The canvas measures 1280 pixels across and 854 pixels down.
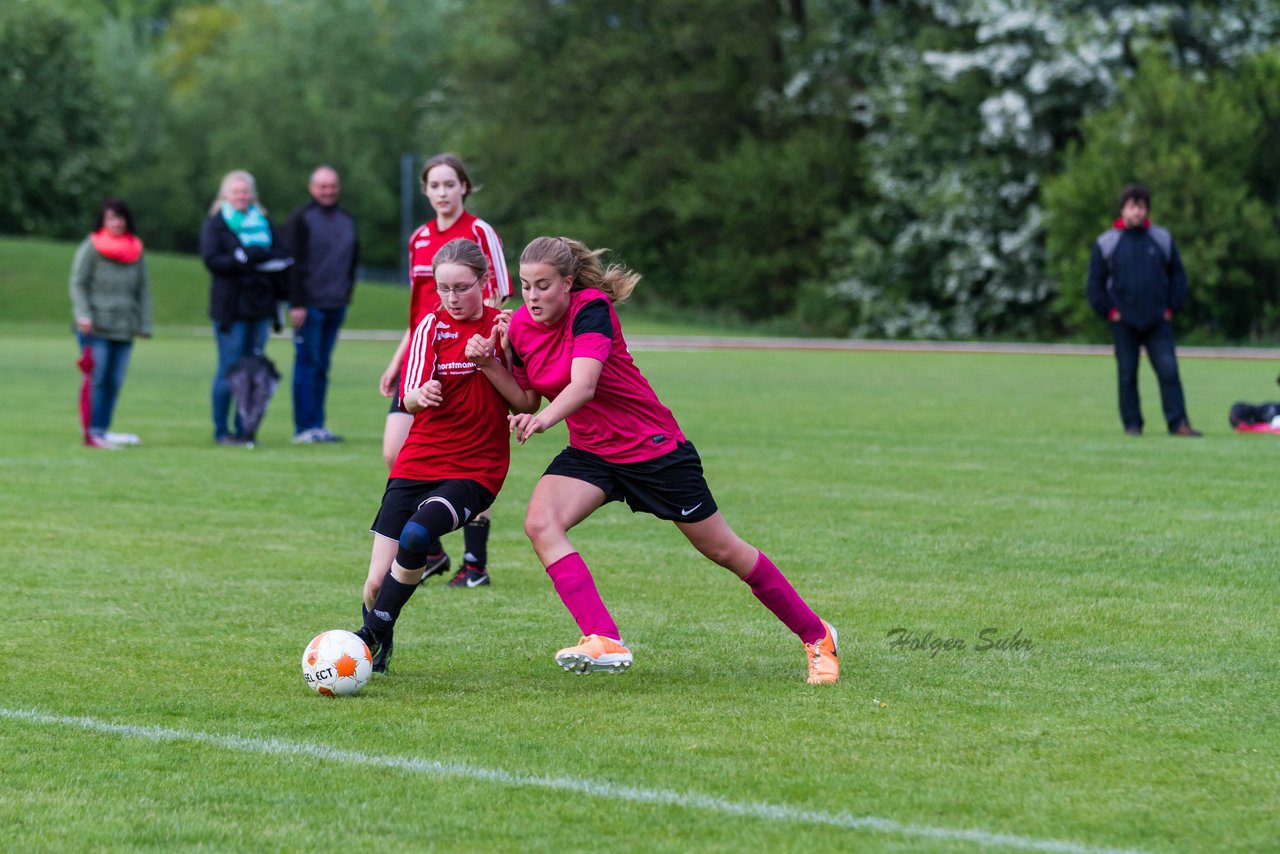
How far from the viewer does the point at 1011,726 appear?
5.22 metres

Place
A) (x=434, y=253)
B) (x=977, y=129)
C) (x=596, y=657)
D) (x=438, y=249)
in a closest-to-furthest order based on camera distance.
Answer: (x=596, y=657), (x=438, y=249), (x=434, y=253), (x=977, y=129)

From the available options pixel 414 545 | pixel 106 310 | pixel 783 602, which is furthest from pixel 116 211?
pixel 783 602

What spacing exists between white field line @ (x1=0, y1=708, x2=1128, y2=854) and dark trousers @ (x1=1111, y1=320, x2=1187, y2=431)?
37.6 feet

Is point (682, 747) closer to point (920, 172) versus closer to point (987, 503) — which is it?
point (987, 503)

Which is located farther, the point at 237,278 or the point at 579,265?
the point at 237,278

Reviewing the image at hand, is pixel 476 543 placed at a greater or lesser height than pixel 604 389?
lesser

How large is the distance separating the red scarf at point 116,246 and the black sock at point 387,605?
934cm

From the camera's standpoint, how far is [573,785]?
15.1ft

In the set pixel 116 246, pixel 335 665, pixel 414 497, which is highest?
pixel 116 246

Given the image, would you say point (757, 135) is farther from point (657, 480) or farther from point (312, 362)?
point (657, 480)

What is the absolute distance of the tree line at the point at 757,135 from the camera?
3688cm

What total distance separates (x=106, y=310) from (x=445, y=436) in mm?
9150

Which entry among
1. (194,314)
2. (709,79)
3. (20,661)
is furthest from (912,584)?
(709,79)

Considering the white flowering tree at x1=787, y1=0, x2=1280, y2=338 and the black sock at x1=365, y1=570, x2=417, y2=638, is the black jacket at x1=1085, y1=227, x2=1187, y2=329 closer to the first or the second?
the black sock at x1=365, y1=570, x2=417, y2=638
